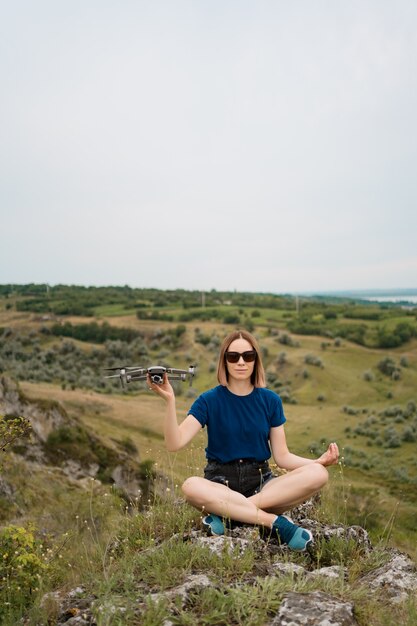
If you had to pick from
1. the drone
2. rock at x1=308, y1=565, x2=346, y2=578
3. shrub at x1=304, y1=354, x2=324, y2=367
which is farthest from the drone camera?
shrub at x1=304, y1=354, x2=324, y2=367

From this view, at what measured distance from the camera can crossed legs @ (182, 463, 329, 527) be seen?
16.6 feet

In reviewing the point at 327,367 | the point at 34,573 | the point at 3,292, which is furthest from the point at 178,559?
the point at 3,292

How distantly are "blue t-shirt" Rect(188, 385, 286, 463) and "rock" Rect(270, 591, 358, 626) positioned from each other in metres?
1.72

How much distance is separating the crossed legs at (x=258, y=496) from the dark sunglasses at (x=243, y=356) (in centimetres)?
114

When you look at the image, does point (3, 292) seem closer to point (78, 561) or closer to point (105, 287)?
point (105, 287)

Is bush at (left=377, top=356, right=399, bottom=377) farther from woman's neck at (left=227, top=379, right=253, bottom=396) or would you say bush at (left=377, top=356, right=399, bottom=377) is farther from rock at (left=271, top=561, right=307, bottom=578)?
rock at (left=271, top=561, right=307, bottom=578)

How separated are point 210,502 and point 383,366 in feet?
239

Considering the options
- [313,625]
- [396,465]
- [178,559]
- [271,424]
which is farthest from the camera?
[396,465]

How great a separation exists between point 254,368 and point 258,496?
124cm

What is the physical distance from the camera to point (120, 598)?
12.5 feet

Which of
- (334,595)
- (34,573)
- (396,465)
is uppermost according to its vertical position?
(334,595)

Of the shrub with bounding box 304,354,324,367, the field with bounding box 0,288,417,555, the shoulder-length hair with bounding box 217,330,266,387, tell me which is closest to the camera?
the shoulder-length hair with bounding box 217,330,266,387

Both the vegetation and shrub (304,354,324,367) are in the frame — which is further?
shrub (304,354,324,367)

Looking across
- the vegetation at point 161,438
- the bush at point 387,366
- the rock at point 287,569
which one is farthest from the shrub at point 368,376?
the rock at point 287,569
